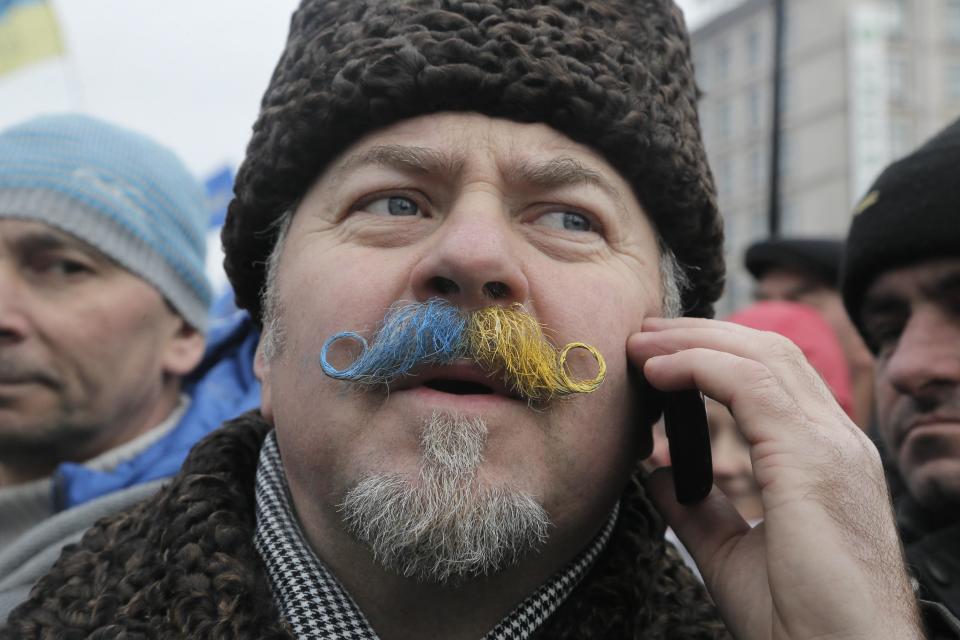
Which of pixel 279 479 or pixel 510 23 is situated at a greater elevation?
pixel 510 23

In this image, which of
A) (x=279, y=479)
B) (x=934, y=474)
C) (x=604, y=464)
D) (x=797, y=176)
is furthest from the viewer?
(x=797, y=176)

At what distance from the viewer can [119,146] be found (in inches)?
145

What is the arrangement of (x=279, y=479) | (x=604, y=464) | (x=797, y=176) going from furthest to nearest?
(x=797, y=176) → (x=279, y=479) → (x=604, y=464)

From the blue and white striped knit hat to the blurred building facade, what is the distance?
3207 cm

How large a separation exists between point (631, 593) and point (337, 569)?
66 cm

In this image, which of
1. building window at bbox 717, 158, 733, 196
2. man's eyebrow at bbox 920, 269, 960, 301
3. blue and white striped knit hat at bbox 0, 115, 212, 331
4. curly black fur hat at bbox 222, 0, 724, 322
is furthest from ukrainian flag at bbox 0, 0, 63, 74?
building window at bbox 717, 158, 733, 196

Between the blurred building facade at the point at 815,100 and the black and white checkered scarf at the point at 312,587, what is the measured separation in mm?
33357

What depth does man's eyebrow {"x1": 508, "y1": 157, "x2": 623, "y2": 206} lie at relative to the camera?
212 cm

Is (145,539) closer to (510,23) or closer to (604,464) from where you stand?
(604,464)

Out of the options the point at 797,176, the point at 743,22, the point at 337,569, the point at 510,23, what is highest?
the point at 510,23

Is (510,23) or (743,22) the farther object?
(743,22)

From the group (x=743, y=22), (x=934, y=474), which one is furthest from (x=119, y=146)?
(x=743, y=22)

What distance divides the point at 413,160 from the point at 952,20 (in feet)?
139

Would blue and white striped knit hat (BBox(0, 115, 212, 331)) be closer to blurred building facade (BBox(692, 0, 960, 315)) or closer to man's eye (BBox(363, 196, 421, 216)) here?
man's eye (BBox(363, 196, 421, 216))
